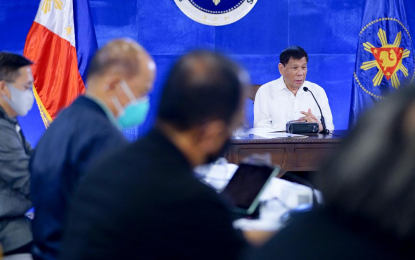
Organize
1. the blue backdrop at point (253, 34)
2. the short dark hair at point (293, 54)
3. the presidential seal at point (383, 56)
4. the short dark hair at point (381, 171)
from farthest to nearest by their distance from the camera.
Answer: the blue backdrop at point (253, 34) < the presidential seal at point (383, 56) < the short dark hair at point (293, 54) < the short dark hair at point (381, 171)

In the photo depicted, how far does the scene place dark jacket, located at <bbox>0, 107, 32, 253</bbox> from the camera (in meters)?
1.86

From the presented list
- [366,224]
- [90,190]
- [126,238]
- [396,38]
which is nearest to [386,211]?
[366,224]

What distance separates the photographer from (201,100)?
0.97 meters

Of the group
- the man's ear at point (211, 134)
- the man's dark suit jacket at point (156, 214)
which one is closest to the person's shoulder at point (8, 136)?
the man's dark suit jacket at point (156, 214)

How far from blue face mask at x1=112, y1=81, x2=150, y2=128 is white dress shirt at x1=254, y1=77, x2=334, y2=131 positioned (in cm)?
236

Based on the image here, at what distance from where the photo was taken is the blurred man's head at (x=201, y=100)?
97 cm

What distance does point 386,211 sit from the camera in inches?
24.4

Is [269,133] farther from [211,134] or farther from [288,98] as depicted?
[211,134]

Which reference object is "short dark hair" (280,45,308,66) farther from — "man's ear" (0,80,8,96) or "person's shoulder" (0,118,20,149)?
"person's shoulder" (0,118,20,149)

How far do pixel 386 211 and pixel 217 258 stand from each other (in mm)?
417

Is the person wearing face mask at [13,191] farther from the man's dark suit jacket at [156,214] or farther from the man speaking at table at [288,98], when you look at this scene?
the man speaking at table at [288,98]

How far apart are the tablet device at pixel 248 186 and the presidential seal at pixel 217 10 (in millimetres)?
3531

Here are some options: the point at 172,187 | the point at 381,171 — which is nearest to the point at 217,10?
the point at 172,187

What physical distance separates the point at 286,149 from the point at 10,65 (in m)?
1.88
